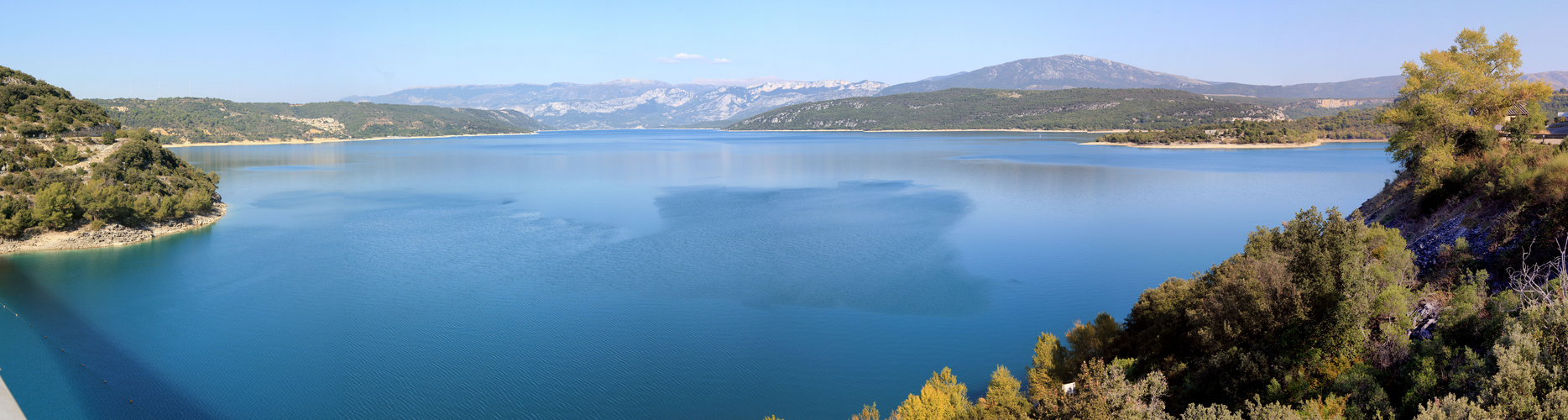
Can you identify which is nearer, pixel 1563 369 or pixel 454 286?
pixel 1563 369

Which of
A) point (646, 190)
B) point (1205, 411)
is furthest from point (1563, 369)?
point (646, 190)

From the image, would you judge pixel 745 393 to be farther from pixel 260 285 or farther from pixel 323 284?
pixel 260 285

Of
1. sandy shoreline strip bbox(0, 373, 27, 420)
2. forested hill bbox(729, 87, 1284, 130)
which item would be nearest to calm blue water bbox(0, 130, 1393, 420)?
sandy shoreline strip bbox(0, 373, 27, 420)

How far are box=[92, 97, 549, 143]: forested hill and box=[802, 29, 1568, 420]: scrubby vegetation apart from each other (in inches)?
4729

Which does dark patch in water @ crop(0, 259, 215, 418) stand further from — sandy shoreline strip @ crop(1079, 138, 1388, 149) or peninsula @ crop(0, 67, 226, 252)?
sandy shoreline strip @ crop(1079, 138, 1388, 149)

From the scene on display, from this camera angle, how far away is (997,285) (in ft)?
69.8

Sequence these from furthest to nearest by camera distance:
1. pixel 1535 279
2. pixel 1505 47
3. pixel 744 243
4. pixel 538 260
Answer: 1. pixel 744 243
2. pixel 538 260
3. pixel 1505 47
4. pixel 1535 279

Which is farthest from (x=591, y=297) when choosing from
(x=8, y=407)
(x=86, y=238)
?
(x=86, y=238)

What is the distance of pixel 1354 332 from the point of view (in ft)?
30.2

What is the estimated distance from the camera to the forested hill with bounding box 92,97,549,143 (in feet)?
350

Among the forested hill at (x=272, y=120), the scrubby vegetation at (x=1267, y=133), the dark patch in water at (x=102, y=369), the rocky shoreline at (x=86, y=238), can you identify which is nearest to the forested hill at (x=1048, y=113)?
the scrubby vegetation at (x=1267, y=133)

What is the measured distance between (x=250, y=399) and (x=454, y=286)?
26.3ft

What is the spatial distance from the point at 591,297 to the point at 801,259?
295 inches

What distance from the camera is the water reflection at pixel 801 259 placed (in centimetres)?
2028
